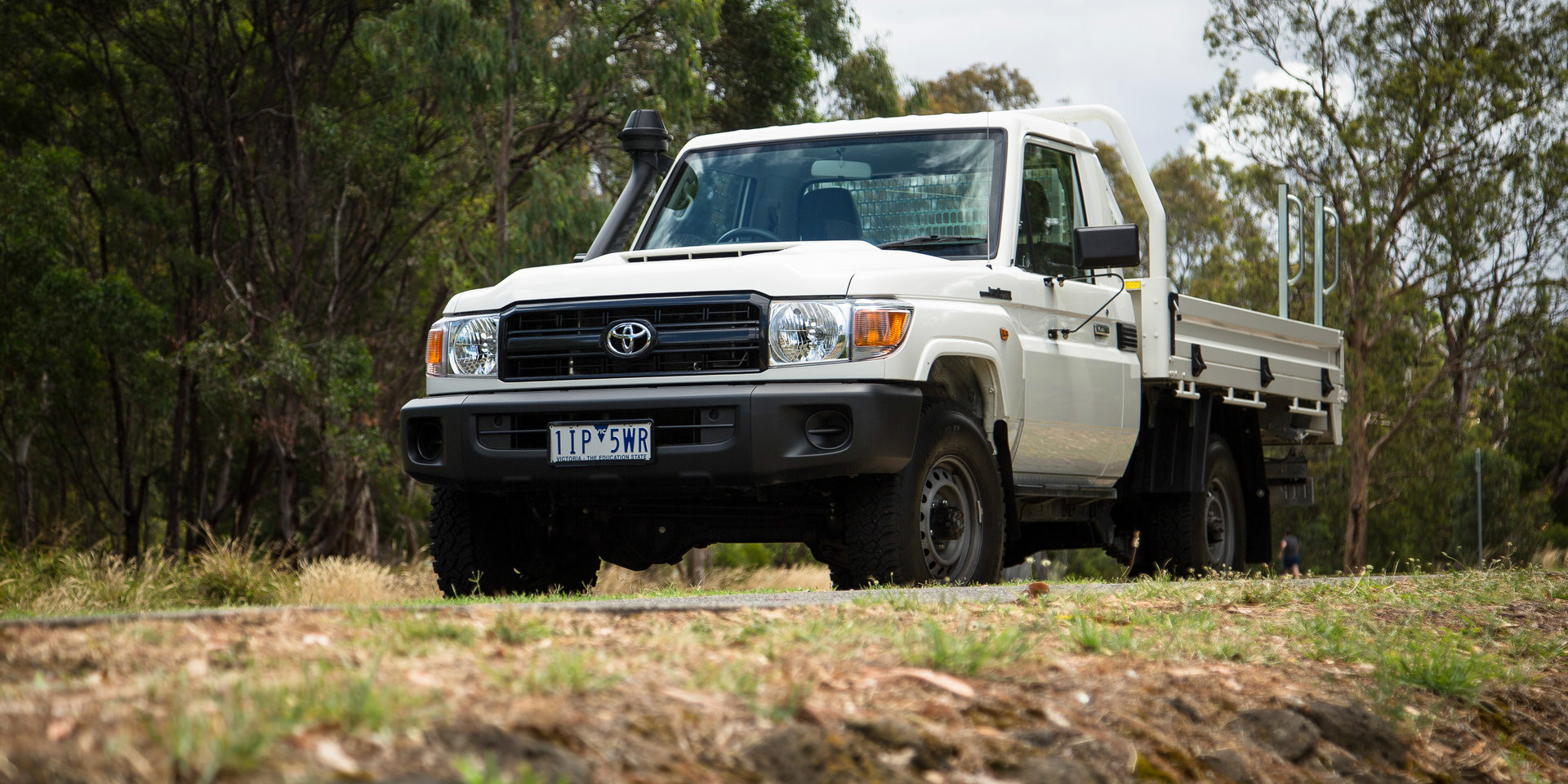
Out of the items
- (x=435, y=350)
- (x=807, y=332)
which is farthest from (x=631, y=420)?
(x=435, y=350)

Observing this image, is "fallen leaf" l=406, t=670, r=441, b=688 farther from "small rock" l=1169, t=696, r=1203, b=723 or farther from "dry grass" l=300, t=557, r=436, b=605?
"dry grass" l=300, t=557, r=436, b=605

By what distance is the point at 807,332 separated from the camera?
6.80m

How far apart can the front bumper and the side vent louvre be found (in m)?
2.27

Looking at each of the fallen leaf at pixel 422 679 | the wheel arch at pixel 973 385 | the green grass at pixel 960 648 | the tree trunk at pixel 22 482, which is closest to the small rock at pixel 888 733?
the green grass at pixel 960 648

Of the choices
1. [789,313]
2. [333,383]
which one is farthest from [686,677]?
[333,383]

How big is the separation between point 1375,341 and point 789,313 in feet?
97.4

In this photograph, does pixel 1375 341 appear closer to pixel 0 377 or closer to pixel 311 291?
pixel 311 291

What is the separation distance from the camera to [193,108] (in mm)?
24188

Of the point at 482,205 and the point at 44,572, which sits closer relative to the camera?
the point at 44,572

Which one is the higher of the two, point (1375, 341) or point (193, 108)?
point (193, 108)

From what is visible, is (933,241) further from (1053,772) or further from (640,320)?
(1053,772)

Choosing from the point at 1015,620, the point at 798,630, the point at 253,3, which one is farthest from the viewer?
the point at 253,3

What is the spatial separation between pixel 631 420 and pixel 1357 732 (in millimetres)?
3261

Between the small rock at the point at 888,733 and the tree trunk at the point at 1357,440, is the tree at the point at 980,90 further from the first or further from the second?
the small rock at the point at 888,733
